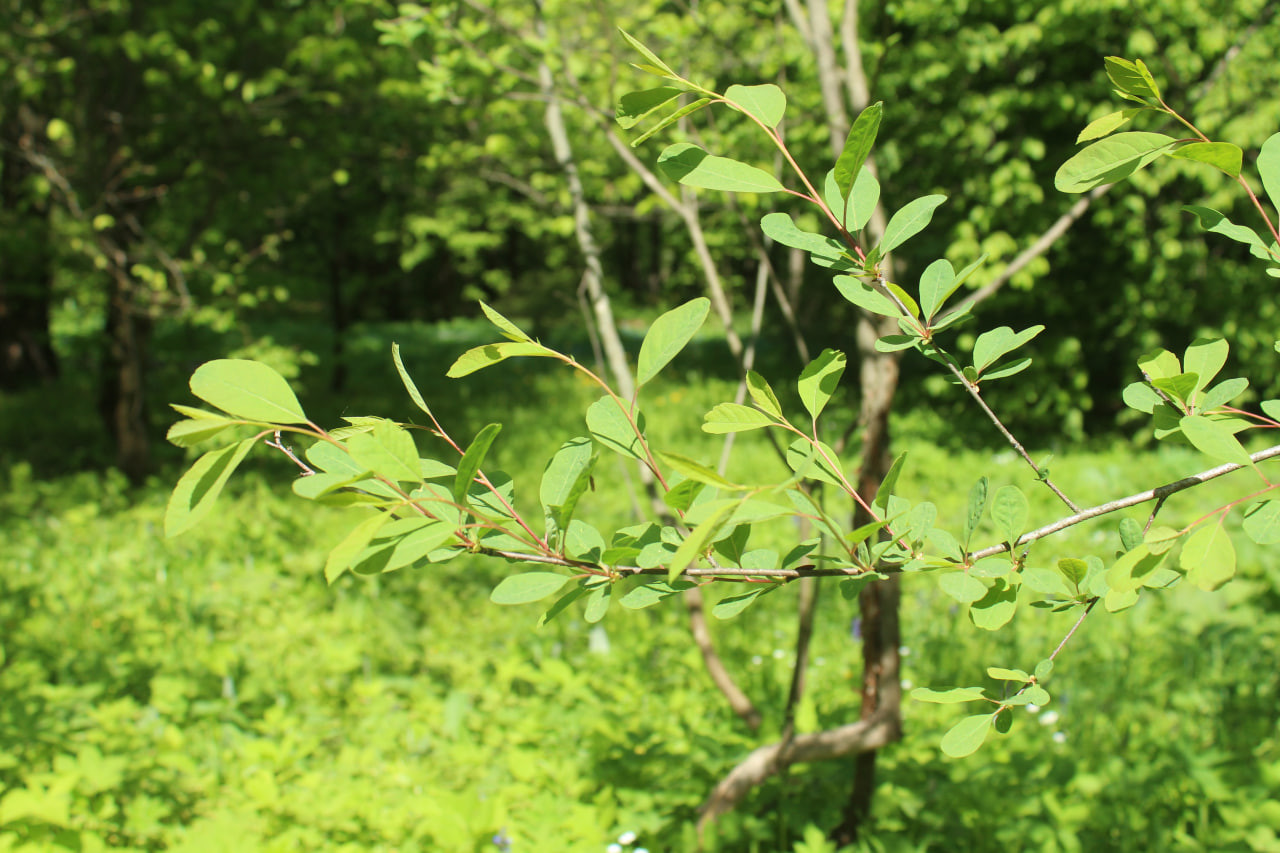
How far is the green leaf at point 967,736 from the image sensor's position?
55 cm

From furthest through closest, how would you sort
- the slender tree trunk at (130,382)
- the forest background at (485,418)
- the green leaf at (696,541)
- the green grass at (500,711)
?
the slender tree trunk at (130,382)
the forest background at (485,418)
the green grass at (500,711)
the green leaf at (696,541)

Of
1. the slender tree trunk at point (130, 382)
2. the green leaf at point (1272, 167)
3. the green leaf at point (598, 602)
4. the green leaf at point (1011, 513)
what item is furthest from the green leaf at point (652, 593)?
the slender tree trunk at point (130, 382)

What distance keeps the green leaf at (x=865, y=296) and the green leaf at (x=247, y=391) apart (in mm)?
357

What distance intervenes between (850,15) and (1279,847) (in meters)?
1.89

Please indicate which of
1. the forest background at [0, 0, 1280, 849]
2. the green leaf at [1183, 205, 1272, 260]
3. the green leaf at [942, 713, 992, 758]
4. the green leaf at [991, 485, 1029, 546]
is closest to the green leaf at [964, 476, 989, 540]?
the green leaf at [991, 485, 1029, 546]

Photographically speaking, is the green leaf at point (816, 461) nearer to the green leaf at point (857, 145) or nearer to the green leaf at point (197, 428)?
the green leaf at point (857, 145)

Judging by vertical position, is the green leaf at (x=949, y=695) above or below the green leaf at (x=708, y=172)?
below

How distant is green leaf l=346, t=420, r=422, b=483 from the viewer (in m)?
0.46

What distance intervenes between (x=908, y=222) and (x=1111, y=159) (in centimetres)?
13

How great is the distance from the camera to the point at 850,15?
1.67 m

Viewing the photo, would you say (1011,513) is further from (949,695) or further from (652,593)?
(652,593)

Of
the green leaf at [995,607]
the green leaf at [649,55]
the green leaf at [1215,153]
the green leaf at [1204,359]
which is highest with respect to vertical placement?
the green leaf at [649,55]

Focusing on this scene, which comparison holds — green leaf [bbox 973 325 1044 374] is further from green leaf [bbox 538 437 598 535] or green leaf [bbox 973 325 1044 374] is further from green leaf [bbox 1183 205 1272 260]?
green leaf [bbox 538 437 598 535]

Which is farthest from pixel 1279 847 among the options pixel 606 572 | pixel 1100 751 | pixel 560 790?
pixel 606 572
